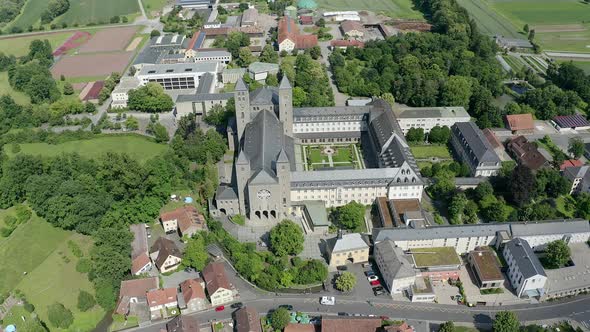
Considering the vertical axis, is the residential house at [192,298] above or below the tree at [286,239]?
below

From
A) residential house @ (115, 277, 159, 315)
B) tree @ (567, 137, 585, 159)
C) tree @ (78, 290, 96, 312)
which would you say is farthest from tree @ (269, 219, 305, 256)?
tree @ (567, 137, 585, 159)

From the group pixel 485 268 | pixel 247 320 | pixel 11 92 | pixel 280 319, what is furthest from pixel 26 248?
pixel 11 92

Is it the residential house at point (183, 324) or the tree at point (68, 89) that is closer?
the residential house at point (183, 324)

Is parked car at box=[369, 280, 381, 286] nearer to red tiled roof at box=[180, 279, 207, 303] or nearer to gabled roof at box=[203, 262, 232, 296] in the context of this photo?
gabled roof at box=[203, 262, 232, 296]

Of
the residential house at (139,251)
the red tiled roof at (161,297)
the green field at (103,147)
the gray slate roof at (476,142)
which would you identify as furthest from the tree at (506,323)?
the green field at (103,147)

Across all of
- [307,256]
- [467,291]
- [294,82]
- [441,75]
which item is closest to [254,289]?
[307,256]

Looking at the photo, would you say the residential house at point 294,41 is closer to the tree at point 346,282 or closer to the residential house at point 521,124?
the residential house at point 521,124

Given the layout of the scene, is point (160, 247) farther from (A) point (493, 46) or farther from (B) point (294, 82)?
(A) point (493, 46)
